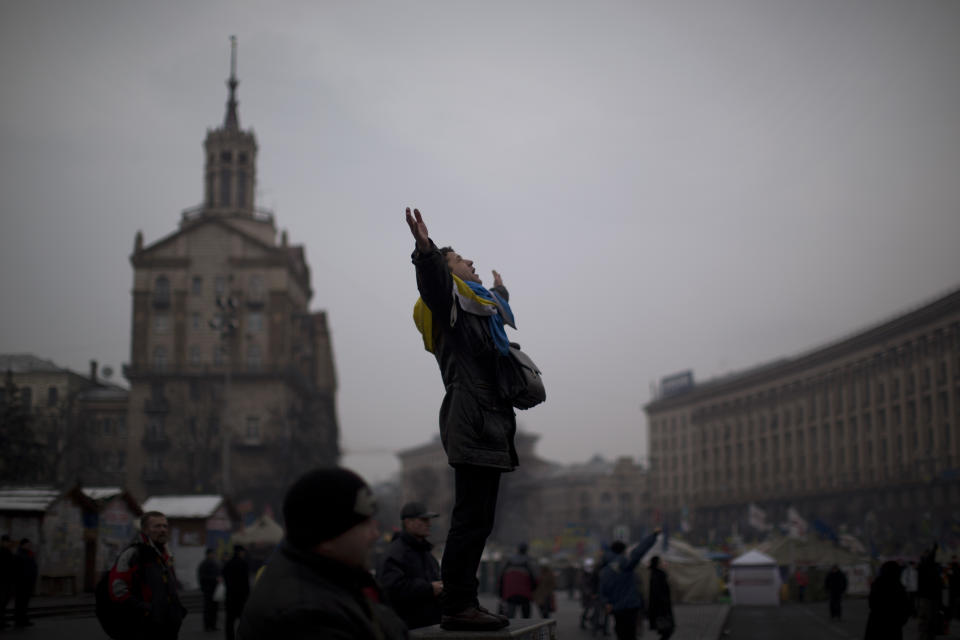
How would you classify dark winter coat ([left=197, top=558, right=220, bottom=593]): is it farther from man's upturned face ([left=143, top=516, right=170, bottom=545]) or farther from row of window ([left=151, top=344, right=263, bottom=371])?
row of window ([left=151, top=344, right=263, bottom=371])

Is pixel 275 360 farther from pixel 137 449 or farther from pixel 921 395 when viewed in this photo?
pixel 921 395

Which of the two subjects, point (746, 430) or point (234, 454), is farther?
point (746, 430)

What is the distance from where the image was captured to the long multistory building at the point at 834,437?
7012 cm

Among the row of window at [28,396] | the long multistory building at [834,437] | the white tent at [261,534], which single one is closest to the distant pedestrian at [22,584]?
the white tent at [261,534]

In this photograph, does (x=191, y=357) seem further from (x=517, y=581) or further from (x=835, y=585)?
(x=517, y=581)

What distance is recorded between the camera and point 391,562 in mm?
7062

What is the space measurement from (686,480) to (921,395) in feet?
171

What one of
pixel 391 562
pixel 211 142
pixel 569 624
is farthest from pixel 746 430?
pixel 391 562

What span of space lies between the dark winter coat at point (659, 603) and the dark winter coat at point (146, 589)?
7979 millimetres

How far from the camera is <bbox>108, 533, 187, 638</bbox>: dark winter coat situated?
21.2ft

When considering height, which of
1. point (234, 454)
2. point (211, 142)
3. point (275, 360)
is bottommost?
point (234, 454)

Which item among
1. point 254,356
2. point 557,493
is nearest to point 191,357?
point 254,356

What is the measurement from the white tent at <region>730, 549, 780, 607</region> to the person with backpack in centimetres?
2913

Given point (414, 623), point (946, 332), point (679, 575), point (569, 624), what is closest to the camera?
point (414, 623)
